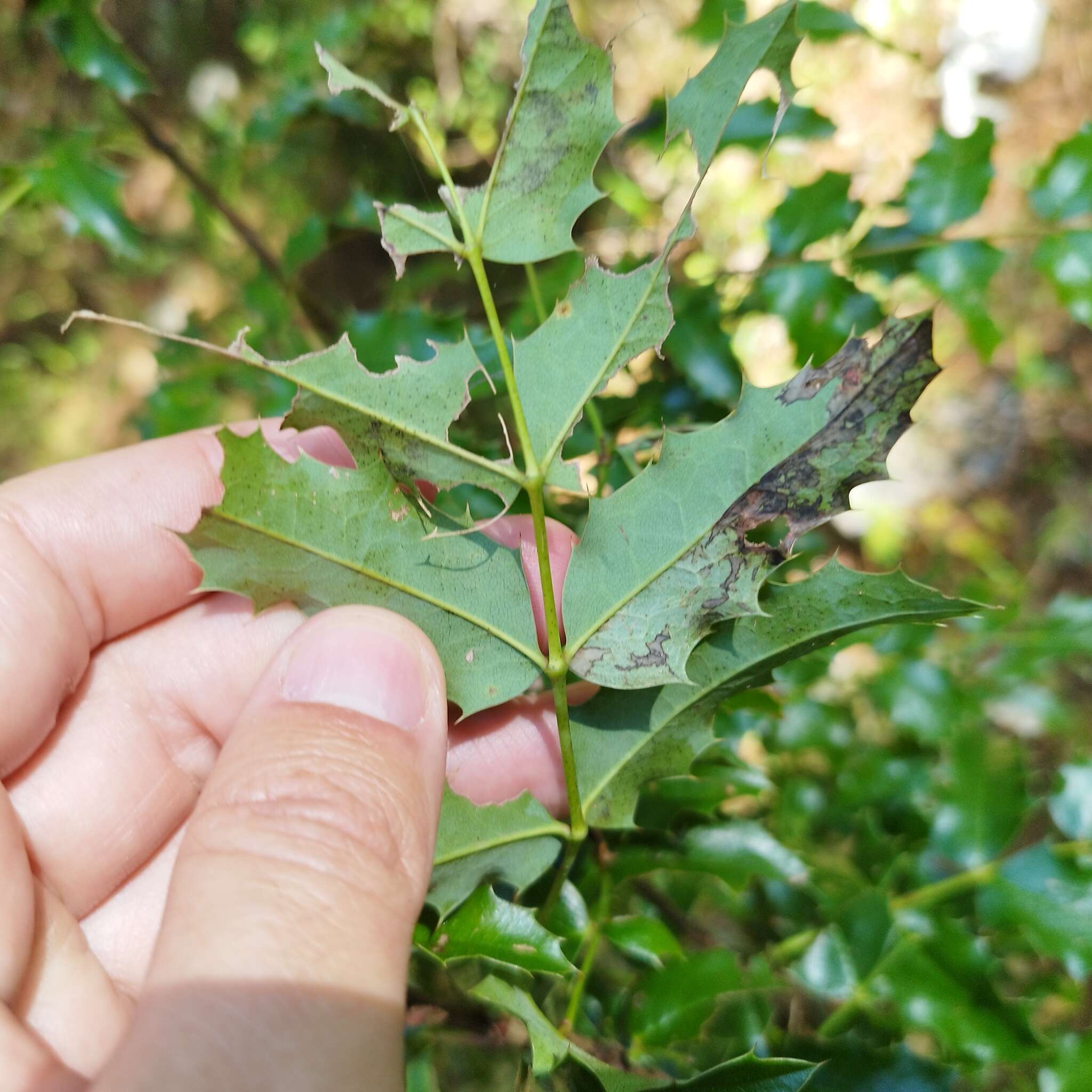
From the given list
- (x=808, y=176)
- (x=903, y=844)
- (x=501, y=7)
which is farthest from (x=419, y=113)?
(x=501, y=7)

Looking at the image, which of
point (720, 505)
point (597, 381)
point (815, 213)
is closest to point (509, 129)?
point (597, 381)

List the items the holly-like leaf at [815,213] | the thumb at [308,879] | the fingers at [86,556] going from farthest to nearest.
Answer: the holly-like leaf at [815,213]
the fingers at [86,556]
the thumb at [308,879]

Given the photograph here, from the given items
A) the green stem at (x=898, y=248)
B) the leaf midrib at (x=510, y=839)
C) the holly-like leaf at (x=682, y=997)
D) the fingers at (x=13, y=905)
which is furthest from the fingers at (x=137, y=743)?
the green stem at (x=898, y=248)

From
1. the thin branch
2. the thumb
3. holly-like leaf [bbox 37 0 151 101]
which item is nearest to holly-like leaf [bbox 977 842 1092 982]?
the thumb

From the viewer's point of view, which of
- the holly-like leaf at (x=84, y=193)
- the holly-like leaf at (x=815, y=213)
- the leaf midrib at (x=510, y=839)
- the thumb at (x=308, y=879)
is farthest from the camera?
the holly-like leaf at (x=84, y=193)

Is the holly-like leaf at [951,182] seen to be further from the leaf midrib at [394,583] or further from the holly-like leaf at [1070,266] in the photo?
the leaf midrib at [394,583]

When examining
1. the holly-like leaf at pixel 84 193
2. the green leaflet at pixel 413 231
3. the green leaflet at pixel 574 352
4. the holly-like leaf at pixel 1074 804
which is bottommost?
the holly-like leaf at pixel 1074 804

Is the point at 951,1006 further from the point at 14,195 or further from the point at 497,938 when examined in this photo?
the point at 14,195
